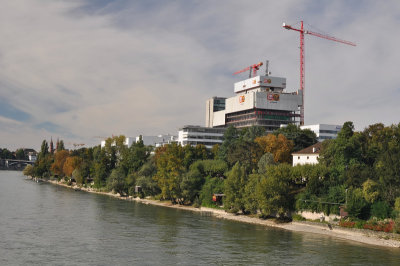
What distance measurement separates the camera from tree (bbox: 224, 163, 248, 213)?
3898 inches

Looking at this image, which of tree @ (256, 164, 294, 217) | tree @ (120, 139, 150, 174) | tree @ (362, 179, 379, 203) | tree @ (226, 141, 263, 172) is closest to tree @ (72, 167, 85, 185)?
tree @ (120, 139, 150, 174)

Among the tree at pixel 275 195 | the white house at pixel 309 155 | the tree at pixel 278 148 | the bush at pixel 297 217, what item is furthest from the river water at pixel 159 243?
the tree at pixel 278 148

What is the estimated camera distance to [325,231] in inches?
3118

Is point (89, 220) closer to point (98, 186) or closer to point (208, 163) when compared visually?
point (208, 163)

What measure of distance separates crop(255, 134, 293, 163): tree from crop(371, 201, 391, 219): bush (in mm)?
45980

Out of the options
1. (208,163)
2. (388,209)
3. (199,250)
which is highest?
(208,163)

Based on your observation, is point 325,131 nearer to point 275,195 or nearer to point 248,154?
point 248,154

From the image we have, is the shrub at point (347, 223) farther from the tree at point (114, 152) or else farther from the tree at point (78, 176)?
the tree at point (78, 176)

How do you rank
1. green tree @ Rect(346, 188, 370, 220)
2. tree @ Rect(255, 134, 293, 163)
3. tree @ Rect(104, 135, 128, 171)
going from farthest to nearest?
tree @ Rect(104, 135, 128, 171) < tree @ Rect(255, 134, 293, 163) < green tree @ Rect(346, 188, 370, 220)

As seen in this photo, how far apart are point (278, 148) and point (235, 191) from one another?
29569 mm

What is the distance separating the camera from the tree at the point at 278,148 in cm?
12281

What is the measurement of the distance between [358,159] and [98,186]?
115 m

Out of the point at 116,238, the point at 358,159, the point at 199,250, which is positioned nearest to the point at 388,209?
the point at 358,159

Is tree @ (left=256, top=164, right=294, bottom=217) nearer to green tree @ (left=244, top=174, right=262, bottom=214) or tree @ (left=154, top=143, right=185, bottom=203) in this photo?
green tree @ (left=244, top=174, right=262, bottom=214)
